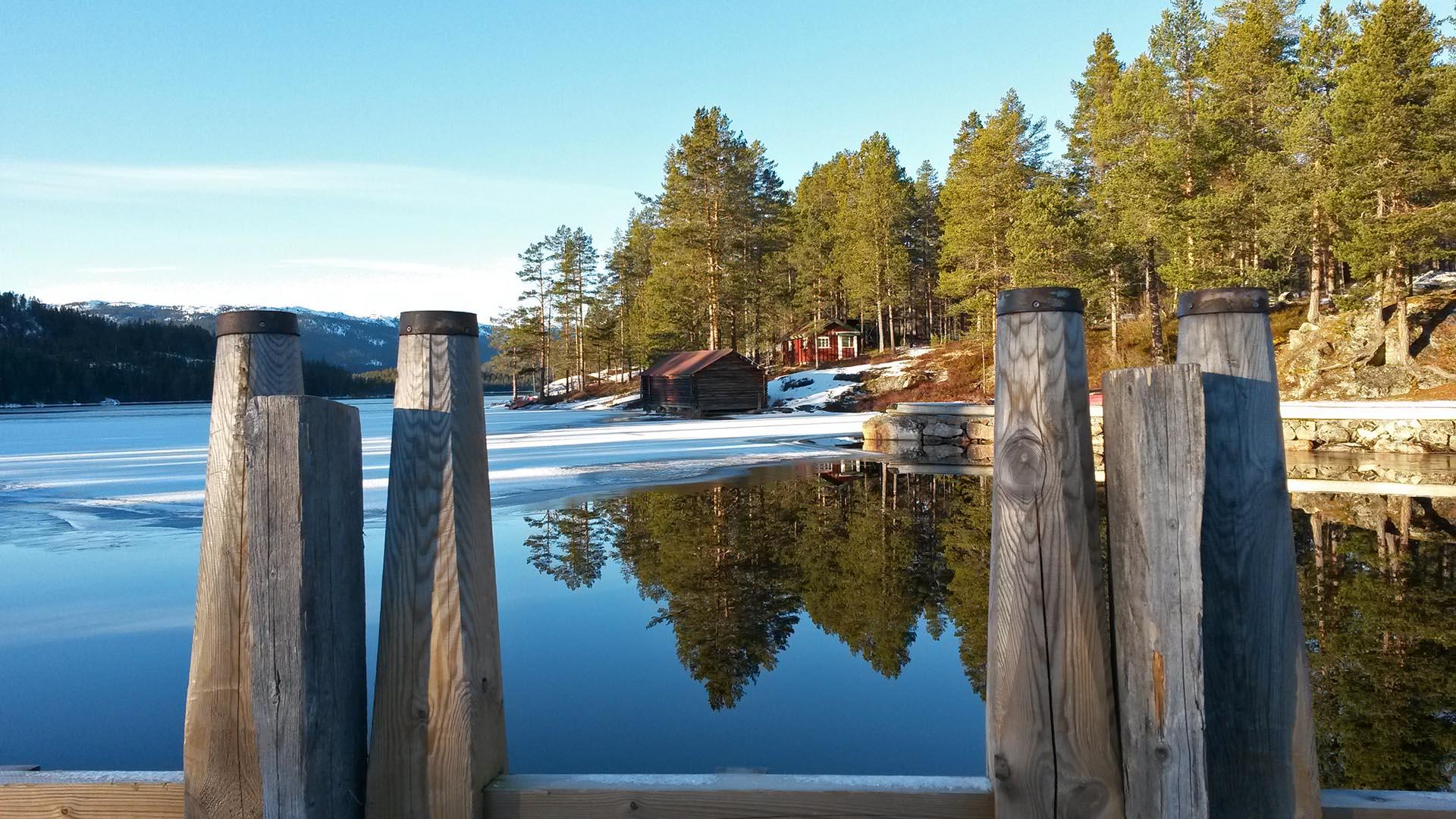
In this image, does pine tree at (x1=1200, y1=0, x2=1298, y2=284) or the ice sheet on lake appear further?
pine tree at (x1=1200, y1=0, x2=1298, y2=284)

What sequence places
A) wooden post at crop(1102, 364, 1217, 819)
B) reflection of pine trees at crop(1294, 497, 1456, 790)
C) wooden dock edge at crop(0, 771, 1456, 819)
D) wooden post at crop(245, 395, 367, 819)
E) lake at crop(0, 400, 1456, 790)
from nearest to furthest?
wooden post at crop(1102, 364, 1217, 819) < wooden post at crop(245, 395, 367, 819) < wooden dock edge at crop(0, 771, 1456, 819) < reflection of pine trees at crop(1294, 497, 1456, 790) < lake at crop(0, 400, 1456, 790)

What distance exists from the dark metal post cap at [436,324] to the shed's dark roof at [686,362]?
40.2 m

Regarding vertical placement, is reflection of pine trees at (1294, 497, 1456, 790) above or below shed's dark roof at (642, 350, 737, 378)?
below

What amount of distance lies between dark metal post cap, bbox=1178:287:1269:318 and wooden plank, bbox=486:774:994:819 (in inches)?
45.8

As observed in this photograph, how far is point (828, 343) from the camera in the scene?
6131 cm

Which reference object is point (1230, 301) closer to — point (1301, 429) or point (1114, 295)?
point (1301, 429)

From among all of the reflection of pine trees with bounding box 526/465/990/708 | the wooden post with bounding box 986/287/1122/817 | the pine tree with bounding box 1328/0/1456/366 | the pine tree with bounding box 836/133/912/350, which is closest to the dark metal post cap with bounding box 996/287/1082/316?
the wooden post with bounding box 986/287/1122/817

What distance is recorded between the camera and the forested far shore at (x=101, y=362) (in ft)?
387

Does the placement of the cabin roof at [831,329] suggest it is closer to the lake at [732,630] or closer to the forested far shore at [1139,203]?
the forested far shore at [1139,203]

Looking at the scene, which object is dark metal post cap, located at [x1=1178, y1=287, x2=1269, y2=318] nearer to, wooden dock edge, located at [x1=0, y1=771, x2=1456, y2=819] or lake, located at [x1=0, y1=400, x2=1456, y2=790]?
wooden dock edge, located at [x1=0, y1=771, x2=1456, y2=819]

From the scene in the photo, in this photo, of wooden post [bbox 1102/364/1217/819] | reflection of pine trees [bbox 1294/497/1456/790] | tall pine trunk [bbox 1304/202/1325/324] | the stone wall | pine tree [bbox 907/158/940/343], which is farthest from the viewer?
pine tree [bbox 907/158/940/343]

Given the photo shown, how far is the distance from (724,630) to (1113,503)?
178 inches

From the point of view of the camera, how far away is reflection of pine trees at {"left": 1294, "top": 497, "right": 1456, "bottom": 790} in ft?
11.7

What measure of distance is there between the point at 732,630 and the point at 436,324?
443 centimetres
